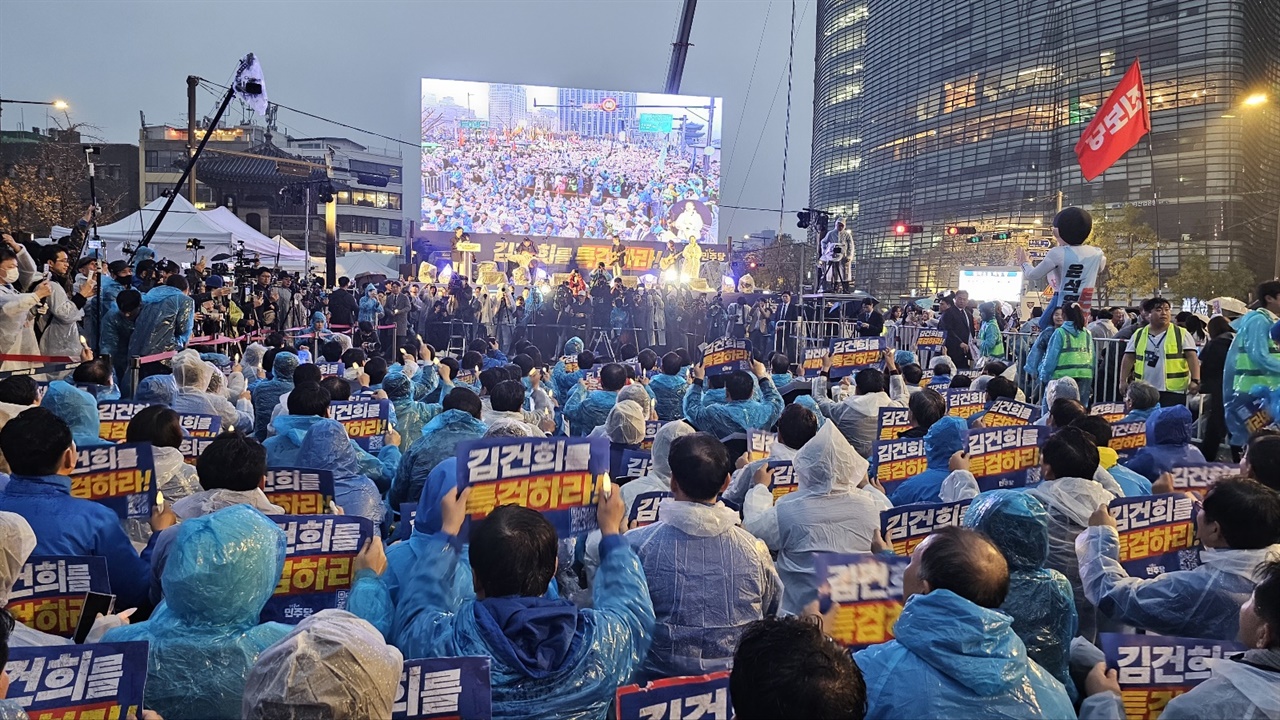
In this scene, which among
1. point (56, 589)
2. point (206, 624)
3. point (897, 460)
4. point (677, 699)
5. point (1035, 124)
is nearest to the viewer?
point (677, 699)

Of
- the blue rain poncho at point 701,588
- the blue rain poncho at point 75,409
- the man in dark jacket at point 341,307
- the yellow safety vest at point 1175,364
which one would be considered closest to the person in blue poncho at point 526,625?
the blue rain poncho at point 701,588

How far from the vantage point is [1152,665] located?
7.73ft

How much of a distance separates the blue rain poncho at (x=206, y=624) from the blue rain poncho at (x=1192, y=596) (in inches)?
106

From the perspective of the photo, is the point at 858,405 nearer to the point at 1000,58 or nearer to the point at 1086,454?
the point at 1086,454

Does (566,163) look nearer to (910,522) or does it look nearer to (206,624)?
(910,522)

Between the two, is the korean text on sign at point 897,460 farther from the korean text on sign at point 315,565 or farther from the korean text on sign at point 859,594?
the korean text on sign at point 315,565

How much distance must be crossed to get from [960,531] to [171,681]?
79.4 inches

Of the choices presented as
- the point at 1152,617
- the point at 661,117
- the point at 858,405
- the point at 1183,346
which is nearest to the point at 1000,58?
the point at 661,117

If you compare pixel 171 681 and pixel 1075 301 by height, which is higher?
pixel 1075 301

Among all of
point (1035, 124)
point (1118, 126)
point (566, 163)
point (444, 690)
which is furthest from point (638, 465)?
point (1035, 124)

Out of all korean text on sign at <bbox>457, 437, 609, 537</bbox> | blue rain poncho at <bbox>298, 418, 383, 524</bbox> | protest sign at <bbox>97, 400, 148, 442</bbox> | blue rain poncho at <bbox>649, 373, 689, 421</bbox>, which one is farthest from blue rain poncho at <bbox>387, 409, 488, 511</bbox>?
blue rain poncho at <bbox>649, 373, 689, 421</bbox>

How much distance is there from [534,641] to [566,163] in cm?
2937

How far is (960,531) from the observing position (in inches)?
88.4

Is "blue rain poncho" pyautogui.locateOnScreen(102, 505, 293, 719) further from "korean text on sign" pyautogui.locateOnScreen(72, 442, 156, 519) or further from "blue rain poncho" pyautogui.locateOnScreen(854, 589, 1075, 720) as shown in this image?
"korean text on sign" pyautogui.locateOnScreen(72, 442, 156, 519)
